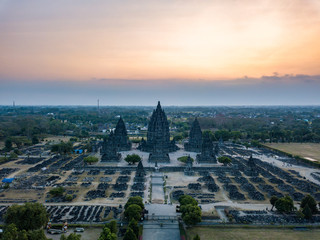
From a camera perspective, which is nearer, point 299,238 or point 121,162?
point 299,238

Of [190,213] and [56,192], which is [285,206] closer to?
[190,213]

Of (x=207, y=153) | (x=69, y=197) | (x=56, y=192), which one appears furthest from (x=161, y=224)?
(x=207, y=153)

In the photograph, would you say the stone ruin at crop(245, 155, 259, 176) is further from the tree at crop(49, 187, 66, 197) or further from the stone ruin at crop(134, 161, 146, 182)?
the tree at crop(49, 187, 66, 197)

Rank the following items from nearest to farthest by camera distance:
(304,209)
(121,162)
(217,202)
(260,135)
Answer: (304,209), (217,202), (121,162), (260,135)

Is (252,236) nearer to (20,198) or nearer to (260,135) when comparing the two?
(20,198)

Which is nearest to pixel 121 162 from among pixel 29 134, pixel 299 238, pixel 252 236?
pixel 252 236

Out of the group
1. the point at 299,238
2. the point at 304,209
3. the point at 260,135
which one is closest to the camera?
the point at 299,238

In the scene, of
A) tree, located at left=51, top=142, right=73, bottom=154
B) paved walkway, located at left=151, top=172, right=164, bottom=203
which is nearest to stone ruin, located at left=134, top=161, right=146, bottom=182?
paved walkway, located at left=151, top=172, right=164, bottom=203
